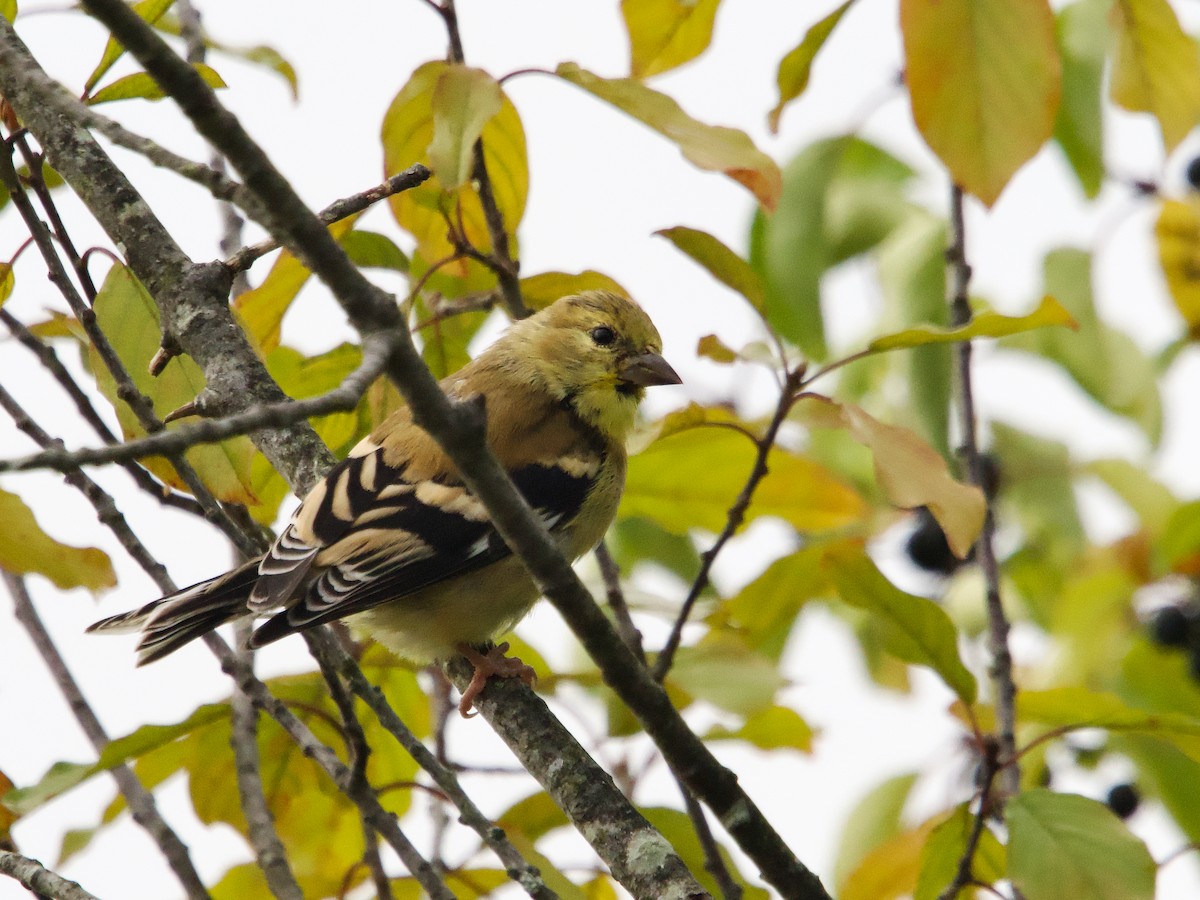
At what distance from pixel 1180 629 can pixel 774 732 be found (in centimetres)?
214

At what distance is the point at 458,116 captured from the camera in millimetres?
2326

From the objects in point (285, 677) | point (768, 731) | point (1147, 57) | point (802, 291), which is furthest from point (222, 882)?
point (1147, 57)

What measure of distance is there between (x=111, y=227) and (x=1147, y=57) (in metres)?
2.23

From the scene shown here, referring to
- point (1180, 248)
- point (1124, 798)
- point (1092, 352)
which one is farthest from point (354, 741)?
point (1124, 798)

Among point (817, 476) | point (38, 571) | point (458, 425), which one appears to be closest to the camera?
point (458, 425)

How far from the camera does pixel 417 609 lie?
3.27m

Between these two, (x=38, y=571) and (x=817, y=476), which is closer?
(x=38, y=571)

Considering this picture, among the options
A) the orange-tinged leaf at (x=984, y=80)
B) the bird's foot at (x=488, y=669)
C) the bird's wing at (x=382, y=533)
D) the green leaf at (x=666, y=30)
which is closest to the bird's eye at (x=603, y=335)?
the bird's wing at (x=382, y=533)

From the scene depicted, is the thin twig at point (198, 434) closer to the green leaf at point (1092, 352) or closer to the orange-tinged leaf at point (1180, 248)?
the green leaf at point (1092, 352)

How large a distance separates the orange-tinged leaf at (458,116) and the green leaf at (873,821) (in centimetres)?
231

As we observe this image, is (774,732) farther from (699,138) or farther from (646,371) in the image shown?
(699,138)

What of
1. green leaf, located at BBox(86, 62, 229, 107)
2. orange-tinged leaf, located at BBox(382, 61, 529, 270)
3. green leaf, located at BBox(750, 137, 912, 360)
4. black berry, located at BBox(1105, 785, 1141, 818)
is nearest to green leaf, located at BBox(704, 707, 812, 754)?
green leaf, located at BBox(750, 137, 912, 360)

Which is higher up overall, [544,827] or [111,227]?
[111,227]

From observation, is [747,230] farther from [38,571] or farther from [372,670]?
[38,571]
